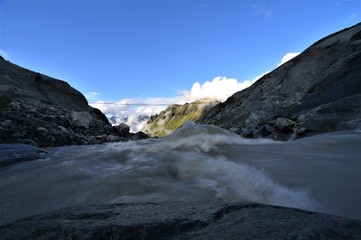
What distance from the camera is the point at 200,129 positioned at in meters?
11.6

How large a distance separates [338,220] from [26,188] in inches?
169

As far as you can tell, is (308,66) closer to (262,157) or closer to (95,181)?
(262,157)

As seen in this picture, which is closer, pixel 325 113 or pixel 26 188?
pixel 26 188

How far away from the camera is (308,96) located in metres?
16.9

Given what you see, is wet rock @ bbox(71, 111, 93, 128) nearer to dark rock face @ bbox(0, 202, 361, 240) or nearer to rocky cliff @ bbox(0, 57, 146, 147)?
rocky cliff @ bbox(0, 57, 146, 147)

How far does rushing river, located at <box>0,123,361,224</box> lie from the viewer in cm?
379

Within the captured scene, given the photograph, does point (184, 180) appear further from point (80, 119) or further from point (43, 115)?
point (80, 119)

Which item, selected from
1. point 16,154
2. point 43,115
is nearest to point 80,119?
point 43,115

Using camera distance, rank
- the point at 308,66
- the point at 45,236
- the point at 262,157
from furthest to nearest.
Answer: the point at 308,66, the point at 262,157, the point at 45,236

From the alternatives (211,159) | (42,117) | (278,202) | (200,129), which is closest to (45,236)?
(278,202)

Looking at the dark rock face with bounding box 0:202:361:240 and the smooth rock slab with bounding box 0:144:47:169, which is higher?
the smooth rock slab with bounding box 0:144:47:169

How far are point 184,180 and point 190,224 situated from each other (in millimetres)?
2641

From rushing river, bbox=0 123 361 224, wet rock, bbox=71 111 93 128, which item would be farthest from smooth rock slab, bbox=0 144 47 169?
wet rock, bbox=71 111 93 128

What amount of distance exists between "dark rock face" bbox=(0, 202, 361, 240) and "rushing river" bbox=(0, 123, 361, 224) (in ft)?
4.14
